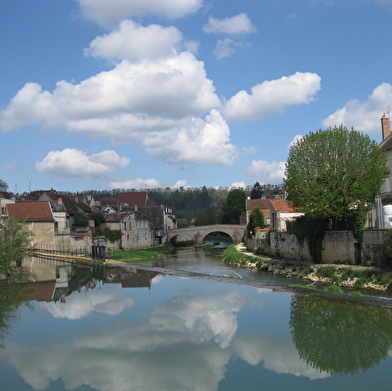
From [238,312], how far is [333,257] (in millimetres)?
10943

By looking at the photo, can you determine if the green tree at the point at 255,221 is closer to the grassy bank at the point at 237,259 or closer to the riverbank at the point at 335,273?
the grassy bank at the point at 237,259

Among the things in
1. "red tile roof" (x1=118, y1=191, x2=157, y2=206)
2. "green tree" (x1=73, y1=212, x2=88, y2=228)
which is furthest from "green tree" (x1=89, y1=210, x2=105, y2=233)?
"red tile roof" (x1=118, y1=191, x2=157, y2=206)

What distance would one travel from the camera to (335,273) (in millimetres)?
18625

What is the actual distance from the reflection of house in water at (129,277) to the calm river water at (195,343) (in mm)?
3257

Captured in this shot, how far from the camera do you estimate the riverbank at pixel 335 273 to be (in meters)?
16.0

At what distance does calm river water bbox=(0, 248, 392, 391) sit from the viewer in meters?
7.19

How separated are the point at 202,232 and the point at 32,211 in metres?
24.0

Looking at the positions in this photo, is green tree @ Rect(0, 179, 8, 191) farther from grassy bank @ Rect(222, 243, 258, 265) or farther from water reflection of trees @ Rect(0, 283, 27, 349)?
water reflection of trees @ Rect(0, 283, 27, 349)

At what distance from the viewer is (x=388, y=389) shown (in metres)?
6.57

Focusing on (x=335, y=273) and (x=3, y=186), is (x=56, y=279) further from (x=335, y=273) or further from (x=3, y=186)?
(x=3, y=186)

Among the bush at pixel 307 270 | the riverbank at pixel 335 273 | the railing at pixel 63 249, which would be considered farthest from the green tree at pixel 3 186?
the bush at pixel 307 270

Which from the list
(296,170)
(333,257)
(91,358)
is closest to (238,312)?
(91,358)

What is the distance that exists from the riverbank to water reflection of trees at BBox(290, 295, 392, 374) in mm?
4386

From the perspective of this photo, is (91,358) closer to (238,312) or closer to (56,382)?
(56,382)
